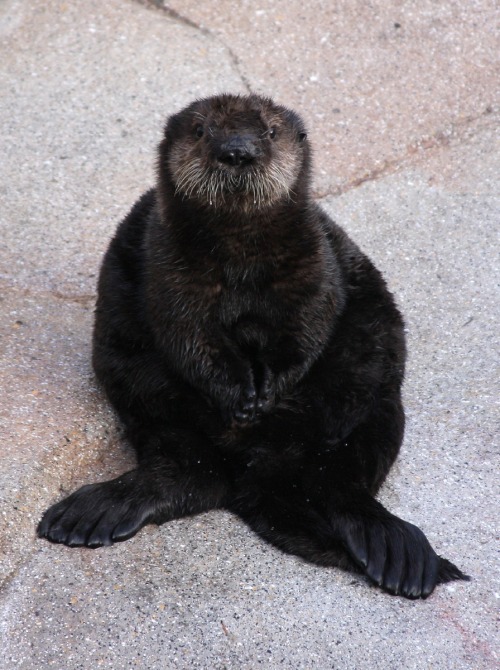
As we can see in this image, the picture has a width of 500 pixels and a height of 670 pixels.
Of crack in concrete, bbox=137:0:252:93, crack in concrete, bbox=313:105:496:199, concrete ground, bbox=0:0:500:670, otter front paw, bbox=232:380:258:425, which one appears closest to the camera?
concrete ground, bbox=0:0:500:670

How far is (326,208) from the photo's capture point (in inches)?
246

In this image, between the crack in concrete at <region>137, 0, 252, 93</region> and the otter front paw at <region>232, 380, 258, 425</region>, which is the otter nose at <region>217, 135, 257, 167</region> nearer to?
the otter front paw at <region>232, 380, 258, 425</region>

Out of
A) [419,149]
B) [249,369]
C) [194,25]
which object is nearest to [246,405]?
[249,369]

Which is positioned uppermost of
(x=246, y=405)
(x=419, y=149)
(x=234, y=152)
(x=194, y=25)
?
(x=234, y=152)

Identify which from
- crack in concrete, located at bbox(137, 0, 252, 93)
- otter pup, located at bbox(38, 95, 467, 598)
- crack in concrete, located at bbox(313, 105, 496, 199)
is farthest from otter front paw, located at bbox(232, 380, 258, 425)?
crack in concrete, located at bbox(137, 0, 252, 93)

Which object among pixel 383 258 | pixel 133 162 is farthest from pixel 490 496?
pixel 133 162

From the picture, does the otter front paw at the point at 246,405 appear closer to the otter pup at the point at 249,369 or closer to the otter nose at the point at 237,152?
the otter pup at the point at 249,369

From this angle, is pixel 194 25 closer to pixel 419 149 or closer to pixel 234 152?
pixel 419 149

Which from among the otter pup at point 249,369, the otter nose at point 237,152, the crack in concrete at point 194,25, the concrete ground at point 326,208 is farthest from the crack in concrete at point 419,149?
the otter nose at point 237,152

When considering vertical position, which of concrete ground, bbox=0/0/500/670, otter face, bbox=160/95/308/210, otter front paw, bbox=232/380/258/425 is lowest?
concrete ground, bbox=0/0/500/670

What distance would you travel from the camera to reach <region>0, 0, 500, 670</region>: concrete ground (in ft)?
11.5

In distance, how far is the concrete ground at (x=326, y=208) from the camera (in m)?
3.49

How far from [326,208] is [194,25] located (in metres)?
1.84

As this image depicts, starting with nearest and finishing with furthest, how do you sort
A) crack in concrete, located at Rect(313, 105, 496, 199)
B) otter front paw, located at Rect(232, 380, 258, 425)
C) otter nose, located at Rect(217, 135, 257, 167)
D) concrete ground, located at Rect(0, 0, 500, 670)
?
concrete ground, located at Rect(0, 0, 500, 670)
otter nose, located at Rect(217, 135, 257, 167)
otter front paw, located at Rect(232, 380, 258, 425)
crack in concrete, located at Rect(313, 105, 496, 199)
